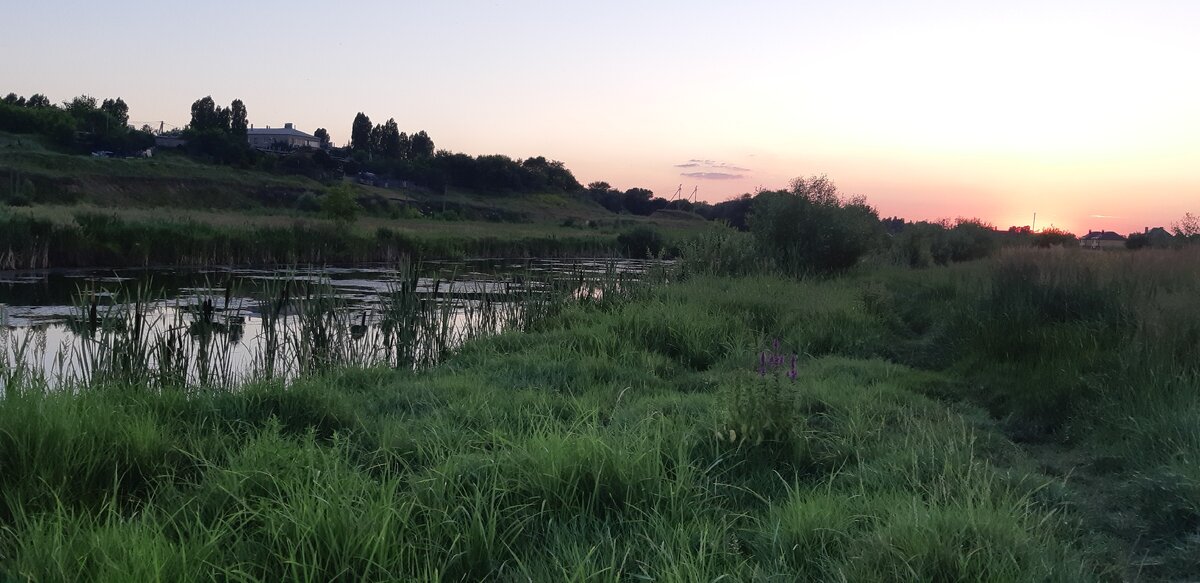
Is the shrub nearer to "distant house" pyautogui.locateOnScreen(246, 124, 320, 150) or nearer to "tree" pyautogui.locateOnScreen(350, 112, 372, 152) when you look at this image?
"tree" pyautogui.locateOnScreen(350, 112, 372, 152)

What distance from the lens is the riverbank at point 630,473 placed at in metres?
2.78

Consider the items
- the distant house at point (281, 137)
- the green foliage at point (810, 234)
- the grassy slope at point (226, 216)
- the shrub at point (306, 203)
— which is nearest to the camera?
the green foliage at point (810, 234)

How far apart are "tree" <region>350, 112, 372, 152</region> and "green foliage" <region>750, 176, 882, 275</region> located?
104 metres

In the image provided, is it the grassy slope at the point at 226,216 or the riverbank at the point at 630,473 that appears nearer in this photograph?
the riverbank at the point at 630,473

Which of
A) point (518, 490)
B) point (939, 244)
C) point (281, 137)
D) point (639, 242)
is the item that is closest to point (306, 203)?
point (639, 242)

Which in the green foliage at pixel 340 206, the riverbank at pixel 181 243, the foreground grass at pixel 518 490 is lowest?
the foreground grass at pixel 518 490

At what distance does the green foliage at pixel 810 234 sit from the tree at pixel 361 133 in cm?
10425

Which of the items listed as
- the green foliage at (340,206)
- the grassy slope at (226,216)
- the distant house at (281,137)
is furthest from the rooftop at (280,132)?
the green foliage at (340,206)

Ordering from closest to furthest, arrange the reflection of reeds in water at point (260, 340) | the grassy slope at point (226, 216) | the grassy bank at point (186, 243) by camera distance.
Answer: the reflection of reeds in water at point (260, 340)
the grassy bank at point (186, 243)
the grassy slope at point (226, 216)

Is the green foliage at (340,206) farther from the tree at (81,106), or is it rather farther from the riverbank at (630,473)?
the tree at (81,106)

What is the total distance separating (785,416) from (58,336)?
11.6 meters

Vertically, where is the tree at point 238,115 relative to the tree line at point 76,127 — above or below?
above

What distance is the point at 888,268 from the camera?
755 inches

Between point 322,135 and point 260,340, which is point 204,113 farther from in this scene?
point 260,340
